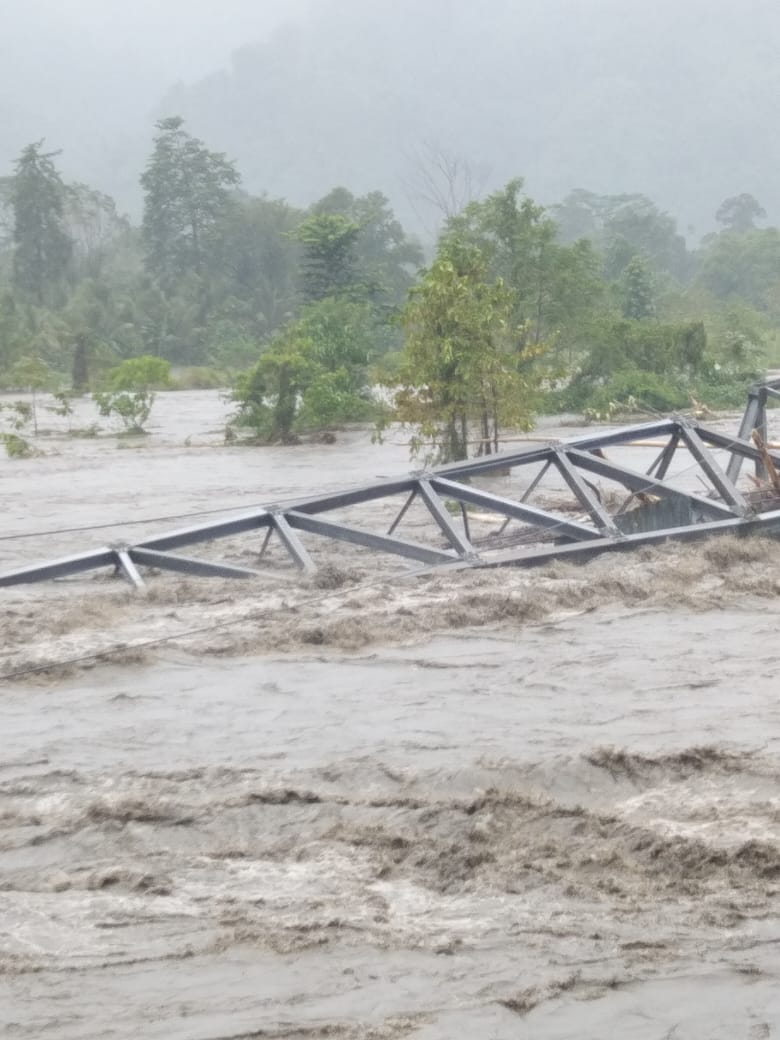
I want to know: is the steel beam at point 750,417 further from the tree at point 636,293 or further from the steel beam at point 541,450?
the tree at point 636,293

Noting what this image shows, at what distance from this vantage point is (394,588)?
862 centimetres

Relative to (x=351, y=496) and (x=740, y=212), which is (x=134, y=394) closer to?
(x=351, y=496)

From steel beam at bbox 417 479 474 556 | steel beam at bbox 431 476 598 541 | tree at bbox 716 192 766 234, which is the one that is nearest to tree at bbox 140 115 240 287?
tree at bbox 716 192 766 234

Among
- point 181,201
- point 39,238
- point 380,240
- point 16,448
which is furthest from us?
point 181,201

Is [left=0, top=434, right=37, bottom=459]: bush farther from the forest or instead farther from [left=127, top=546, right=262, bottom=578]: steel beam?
[left=127, top=546, right=262, bottom=578]: steel beam

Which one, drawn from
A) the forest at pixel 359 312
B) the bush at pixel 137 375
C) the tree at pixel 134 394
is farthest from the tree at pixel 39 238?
the bush at pixel 137 375

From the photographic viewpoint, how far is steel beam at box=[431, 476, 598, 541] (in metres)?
9.23

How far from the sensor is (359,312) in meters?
25.9

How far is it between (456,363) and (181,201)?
48.3 metres

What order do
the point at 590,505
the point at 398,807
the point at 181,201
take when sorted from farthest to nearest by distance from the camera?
the point at 181,201, the point at 590,505, the point at 398,807

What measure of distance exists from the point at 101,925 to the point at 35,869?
22.0 inches

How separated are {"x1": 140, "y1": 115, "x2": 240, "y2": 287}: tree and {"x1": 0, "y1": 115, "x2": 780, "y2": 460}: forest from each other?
0.10 meters

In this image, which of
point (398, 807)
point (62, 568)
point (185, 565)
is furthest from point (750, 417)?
point (398, 807)

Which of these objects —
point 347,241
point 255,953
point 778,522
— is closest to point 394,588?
point 778,522
